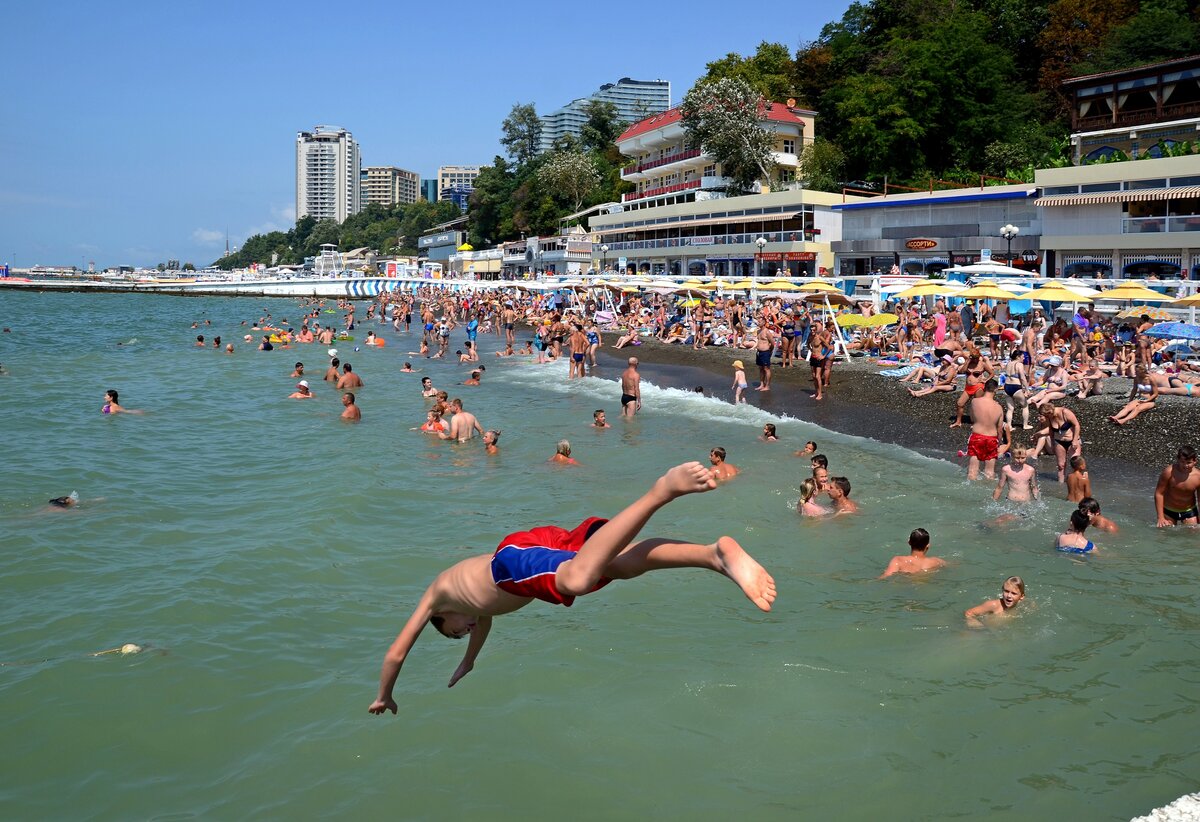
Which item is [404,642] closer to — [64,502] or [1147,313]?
[64,502]

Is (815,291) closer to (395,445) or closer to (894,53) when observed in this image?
(395,445)

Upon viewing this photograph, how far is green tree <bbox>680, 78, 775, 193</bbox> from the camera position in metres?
55.6

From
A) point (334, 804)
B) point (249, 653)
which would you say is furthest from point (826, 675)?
point (249, 653)

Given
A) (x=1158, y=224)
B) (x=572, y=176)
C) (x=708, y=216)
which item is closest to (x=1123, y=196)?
(x=1158, y=224)

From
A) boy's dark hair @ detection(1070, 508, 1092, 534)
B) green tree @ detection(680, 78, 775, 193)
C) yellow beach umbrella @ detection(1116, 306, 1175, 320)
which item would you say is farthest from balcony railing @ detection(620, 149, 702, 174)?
boy's dark hair @ detection(1070, 508, 1092, 534)

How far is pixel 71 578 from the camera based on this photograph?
30.5ft

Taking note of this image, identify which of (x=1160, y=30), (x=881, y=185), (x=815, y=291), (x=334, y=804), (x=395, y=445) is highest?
(x=1160, y=30)

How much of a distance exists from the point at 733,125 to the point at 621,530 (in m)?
55.2

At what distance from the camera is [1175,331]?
1747 centimetres

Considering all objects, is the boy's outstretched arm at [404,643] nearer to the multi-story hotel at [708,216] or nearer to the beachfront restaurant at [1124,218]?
the multi-story hotel at [708,216]

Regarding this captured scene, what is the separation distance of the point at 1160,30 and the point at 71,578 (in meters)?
48.8

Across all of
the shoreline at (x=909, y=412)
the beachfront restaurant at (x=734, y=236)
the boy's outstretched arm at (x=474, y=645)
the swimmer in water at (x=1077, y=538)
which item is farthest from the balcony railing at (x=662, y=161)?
the boy's outstretched arm at (x=474, y=645)

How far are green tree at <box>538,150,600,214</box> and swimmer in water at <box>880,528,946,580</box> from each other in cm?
7431

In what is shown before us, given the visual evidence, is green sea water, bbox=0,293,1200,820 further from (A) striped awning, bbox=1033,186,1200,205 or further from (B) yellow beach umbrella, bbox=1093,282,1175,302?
(A) striped awning, bbox=1033,186,1200,205
